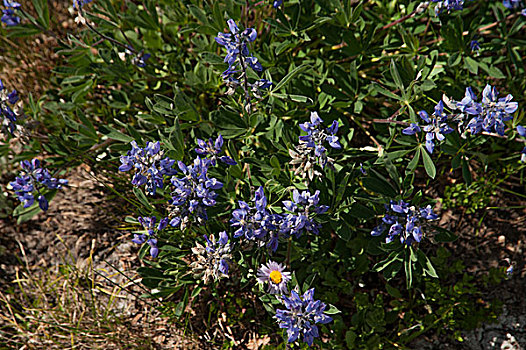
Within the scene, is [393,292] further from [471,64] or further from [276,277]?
[471,64]

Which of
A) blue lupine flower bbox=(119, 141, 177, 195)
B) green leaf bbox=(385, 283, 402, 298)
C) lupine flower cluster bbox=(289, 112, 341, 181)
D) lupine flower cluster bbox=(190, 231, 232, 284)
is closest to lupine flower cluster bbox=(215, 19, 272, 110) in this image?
lupine flower cluster bbox=(289, 112, 341, 181)

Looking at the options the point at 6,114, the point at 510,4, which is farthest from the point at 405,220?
the point at 6,114

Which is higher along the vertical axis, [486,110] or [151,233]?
[486,110]

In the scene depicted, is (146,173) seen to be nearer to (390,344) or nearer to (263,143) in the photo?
(263,143)

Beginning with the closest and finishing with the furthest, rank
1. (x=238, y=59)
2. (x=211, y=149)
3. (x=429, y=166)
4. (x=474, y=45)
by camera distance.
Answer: (x=238, y=59) < (x=211, y=149) < (x=429, y=166) < (x=474, y=45)

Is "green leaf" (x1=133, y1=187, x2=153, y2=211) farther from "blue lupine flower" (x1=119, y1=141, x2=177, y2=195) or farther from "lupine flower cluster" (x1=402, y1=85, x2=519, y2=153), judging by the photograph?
"lupine flower cluster" (x1=402, y1=85, x2=519, y2=153)
